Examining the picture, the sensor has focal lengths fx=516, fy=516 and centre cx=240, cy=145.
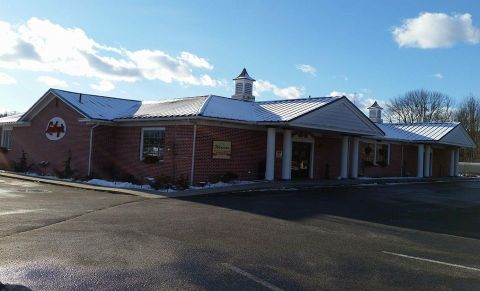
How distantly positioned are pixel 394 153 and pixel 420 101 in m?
43.5

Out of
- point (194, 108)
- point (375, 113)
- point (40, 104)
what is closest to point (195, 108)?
point (194, 108)

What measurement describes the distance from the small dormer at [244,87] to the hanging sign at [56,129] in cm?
986

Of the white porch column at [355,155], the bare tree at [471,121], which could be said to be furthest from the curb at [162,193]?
the bare tree at [471,121]

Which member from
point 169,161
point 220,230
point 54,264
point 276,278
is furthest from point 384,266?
point 169,161

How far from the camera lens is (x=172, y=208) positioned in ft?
46.0

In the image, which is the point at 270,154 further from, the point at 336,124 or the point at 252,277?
the point at 252,277

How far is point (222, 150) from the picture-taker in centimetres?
2239

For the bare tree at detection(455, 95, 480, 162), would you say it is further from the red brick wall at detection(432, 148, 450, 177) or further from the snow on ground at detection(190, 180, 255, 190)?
the snow on ground at detection(190, 180, 255, 190)

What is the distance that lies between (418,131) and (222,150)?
20.9 metres

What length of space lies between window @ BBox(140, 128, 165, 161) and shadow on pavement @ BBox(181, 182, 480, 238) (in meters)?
5.62

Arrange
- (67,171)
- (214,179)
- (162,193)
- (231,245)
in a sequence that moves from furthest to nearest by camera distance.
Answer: (67,171)
(214,179)
(162,193)
(231,245)

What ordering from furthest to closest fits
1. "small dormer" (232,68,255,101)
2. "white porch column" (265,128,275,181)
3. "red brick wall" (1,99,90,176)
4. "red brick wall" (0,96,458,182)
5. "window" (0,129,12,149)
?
"window" (0,129,12,149) < "small dormer" (232,68,255,101) < "red brick wall" (1,99,90,176) < "white porch column" (265,128,275,181) < "red brick wall" (0,96,458,182)

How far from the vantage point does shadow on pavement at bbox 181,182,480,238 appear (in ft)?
42.3

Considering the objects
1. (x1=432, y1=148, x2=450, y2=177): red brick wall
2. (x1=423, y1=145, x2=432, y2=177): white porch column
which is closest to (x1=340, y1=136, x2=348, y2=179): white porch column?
(x1=423, y1=145, x2=432, y2=177): white porch column
